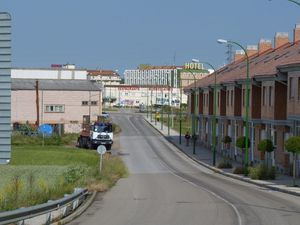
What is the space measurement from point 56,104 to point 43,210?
91.2 metres

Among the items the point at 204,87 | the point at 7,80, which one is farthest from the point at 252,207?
the point at 204,87

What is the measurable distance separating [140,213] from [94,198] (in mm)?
7036

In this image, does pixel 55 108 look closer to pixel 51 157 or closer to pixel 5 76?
pixel 51 157

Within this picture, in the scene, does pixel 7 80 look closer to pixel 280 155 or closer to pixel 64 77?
pixel 280 155

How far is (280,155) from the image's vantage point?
1886 inches

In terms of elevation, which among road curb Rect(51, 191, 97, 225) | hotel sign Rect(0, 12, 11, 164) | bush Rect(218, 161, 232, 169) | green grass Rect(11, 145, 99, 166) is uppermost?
hotel sign Rect(0, 12, 11, 164)

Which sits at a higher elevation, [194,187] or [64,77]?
[64,77]

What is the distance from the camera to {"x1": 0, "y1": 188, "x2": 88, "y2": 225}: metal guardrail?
14164 millimetres

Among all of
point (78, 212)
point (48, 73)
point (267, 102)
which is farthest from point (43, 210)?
point (48, 73)

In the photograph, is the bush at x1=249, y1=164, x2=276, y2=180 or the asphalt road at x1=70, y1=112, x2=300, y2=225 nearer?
the asphalt road at x1=70, y1=112, x2=300, y2=225

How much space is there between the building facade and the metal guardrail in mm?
80923

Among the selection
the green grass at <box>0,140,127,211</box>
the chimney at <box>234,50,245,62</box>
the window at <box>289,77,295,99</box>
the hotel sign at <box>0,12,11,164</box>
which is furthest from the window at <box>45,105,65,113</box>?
the hotel sign at <box>0,12,11,164</box>

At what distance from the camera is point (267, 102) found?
51.1 metres

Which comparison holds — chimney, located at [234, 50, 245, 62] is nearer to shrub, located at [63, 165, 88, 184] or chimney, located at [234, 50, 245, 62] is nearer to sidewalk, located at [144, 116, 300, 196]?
sidewalk, located at [144, 116, 300, 196]
